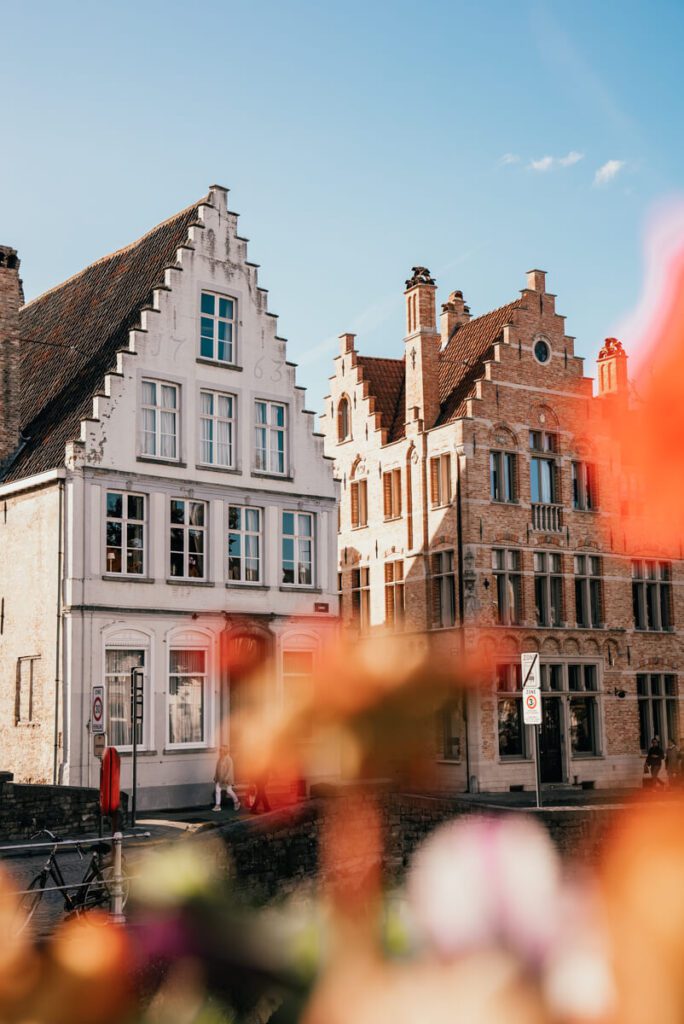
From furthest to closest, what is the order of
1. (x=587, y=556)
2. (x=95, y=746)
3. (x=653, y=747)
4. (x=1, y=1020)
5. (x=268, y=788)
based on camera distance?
1. (x=587, y=556)
2. (x=653, y=747)
3. (x=268, y=788)
4. (x=95, y=746)
5. (x=1, y=1020)

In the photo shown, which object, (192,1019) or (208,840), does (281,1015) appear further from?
(192,1019)

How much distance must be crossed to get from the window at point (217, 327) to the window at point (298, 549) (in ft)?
13.9

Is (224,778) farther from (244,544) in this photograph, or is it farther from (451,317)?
(451,317)

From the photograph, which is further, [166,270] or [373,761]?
[373,761]

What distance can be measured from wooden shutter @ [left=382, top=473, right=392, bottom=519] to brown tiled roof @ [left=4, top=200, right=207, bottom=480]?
1052 cm

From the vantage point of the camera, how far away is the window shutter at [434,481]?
37.0 meters

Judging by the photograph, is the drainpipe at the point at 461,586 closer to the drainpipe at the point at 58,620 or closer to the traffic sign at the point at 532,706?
the traffic sign at the point at 532,706

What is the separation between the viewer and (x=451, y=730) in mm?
35812

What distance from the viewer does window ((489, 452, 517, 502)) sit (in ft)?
120

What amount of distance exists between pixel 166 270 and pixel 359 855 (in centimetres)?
1444

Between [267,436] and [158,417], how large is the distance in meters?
3.23

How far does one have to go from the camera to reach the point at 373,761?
117ft

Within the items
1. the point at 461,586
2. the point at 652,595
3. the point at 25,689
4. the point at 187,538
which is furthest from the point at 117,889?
the point at 652,595

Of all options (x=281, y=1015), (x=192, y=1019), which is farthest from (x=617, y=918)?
(x=192, y=1019)
